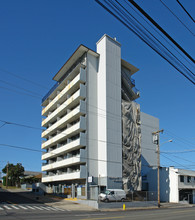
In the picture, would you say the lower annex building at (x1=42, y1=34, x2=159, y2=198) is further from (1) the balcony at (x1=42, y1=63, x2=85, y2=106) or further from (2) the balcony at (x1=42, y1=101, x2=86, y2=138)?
(1) the balcony at (x1=42, y1=63, x2=85, y2=106)

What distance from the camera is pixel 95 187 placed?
3406 cm

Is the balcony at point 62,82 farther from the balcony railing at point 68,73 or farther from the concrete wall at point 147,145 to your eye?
the concrete wall at point 147,145

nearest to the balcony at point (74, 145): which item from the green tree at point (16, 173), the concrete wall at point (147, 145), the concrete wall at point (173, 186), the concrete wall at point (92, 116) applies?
the concrete wall at point (92, 116)

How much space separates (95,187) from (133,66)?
1044 inches

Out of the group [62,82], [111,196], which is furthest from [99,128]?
[62,82]

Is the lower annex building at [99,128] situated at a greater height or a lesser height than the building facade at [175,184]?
greater

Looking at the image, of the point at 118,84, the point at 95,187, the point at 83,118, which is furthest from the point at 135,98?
the point at 95,187

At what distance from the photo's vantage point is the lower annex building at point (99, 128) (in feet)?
126

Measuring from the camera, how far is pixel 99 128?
4066 cm

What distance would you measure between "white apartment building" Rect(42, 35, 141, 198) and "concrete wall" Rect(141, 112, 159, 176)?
42.3ft

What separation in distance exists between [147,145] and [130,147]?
57.8ft

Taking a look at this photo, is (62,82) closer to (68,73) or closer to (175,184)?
(68,73)

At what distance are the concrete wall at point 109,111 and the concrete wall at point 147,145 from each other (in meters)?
19.1

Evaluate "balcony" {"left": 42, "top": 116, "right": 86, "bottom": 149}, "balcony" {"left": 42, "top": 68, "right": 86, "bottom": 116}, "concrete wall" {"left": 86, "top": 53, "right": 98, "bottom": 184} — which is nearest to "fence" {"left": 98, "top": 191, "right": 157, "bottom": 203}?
"concrete wall" {"left": 86, "top": 53, "right": 98, "bottom": 184}
